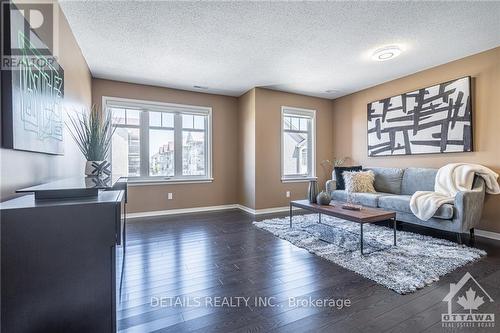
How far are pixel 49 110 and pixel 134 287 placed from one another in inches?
61.7

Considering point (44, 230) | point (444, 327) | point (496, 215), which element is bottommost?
point (444, 327)

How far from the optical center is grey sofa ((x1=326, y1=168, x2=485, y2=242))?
9.30ft

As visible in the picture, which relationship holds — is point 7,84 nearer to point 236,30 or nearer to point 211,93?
point 236,30

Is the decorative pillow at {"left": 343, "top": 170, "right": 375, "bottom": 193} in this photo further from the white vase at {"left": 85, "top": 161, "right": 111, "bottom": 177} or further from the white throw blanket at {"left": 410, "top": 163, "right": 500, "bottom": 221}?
the white vase at {"left": 85, "top": 161, "right": 111, "bottom": 177}

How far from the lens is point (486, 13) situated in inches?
95.7

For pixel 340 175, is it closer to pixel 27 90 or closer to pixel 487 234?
pixel 487 234

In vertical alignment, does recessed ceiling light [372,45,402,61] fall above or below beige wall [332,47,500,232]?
above

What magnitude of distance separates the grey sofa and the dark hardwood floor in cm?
39

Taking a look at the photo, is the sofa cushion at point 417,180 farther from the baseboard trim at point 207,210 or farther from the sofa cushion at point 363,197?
the baseboard trim at point 207,210

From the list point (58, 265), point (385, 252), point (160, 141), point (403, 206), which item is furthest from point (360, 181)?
point (58, 265)

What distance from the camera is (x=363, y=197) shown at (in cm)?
396

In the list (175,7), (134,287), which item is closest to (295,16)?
(175,7)

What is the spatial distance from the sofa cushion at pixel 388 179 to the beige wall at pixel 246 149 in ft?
7.60

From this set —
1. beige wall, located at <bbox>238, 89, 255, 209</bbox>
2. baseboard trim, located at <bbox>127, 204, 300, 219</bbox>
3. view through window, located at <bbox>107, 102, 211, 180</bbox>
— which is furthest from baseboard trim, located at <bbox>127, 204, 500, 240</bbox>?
view through window, located at <bbox>107, 102, 211, 180</bbox>
